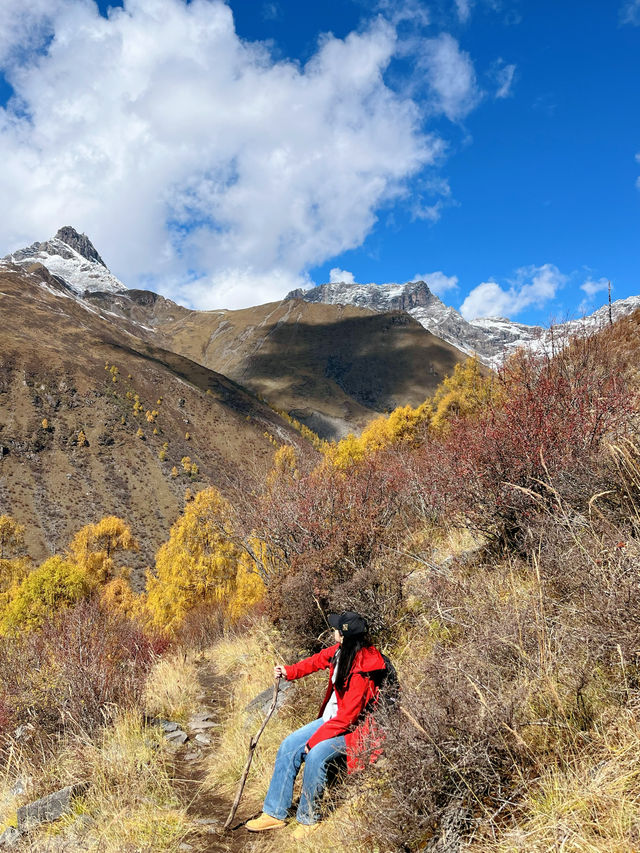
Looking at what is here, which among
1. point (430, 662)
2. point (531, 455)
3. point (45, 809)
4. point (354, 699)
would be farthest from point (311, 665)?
point (531, 455)

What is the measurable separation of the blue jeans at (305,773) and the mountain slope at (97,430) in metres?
69.6

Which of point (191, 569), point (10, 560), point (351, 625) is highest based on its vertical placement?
point (351, 625)

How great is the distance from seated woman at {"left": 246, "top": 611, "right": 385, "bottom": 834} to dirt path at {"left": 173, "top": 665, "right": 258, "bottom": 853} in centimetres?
18

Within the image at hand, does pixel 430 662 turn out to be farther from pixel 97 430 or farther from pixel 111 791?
pixel 97 430

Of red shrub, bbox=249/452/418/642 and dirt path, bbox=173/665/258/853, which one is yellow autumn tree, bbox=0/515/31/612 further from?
dirt path, bbox=173/665/258/853

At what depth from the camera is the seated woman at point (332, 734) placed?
11.7 feet

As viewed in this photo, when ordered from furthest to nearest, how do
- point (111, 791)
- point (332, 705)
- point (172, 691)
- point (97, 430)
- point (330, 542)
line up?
1. point (97, 430)
2. point (330, 542)
3. point (172, 691)
4. point (111, 791)
5. point (332, 705)

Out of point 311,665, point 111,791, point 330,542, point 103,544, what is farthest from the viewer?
point 103,544

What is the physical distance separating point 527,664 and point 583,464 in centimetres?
295

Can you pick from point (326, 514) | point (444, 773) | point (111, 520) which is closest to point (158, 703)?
point (326, 514)

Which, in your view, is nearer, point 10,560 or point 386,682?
point 386,682

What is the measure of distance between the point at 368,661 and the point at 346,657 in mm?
248

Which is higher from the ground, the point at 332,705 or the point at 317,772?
the point at 332,705

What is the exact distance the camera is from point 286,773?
384 cm
